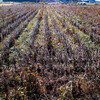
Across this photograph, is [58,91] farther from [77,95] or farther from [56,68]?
[56,68]

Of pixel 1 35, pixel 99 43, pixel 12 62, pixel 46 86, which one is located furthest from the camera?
pixel 1 35

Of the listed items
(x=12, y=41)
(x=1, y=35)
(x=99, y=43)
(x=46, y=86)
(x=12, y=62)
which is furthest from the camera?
(x=1, y=35)

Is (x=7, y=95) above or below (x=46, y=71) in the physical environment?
below

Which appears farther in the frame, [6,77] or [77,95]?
[6,77]

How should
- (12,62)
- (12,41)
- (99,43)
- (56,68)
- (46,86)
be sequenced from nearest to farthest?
(46,86) < (56,68) < (12,62) < (99,43) < (12,41)

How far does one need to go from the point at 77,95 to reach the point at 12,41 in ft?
17.3

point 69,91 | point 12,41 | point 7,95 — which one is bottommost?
point 7,95

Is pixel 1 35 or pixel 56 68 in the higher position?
pixel 1 35

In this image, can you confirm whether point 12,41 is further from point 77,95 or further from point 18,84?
point 77,95

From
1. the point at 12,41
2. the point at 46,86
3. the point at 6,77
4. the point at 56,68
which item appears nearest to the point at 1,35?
the point at 12,41

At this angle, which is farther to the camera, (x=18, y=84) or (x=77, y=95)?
(x=18, y=84)

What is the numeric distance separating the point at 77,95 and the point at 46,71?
53.2 inches

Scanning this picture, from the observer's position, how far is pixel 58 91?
316 cm

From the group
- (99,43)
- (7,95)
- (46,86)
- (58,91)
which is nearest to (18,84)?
(7,95)
